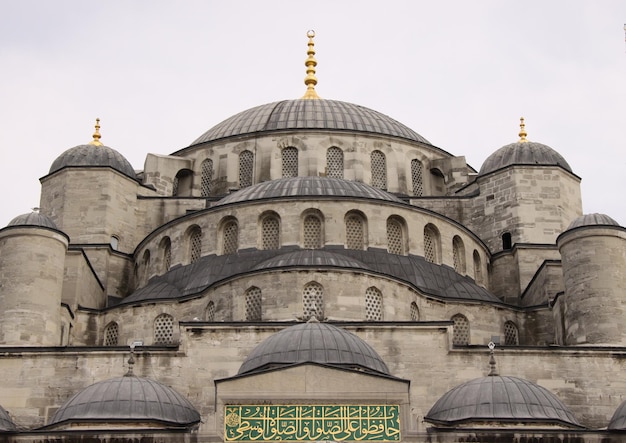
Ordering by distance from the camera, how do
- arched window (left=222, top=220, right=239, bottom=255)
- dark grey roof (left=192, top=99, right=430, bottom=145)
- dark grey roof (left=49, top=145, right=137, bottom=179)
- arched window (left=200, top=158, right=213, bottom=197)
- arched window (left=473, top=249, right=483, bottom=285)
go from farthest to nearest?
dark grey roof (left=192, top=99, right=430, bottom=145)
arched window (left=200, top=158, right=213, bottom=197)
dark grey roof (left=49, top=145, right=137, bottom=179)
arched window (left=473, top=249, right=483, bottom=285)
arched window (left=222, top=220, right=239, bottom=255)

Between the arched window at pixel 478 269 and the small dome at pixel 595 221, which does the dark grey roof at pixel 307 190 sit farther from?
the small dome at pixel 595 221

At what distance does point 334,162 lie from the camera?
44.4 m

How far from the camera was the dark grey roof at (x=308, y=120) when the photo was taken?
45469mm

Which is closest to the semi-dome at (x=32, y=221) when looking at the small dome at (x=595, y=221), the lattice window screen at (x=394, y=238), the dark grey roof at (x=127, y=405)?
the dark grey roof at (x=127, y=405)

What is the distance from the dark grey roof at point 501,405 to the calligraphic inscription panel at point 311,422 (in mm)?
1783

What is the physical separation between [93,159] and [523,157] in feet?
42.5

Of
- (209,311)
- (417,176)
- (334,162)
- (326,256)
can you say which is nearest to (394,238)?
(326,256)

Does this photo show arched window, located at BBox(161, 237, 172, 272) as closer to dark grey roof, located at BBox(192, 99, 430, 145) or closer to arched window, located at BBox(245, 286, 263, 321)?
arched window, located at BBox(245, 286, 263, 321)

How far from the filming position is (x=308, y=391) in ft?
91.5

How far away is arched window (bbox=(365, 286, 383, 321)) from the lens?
33.7 meters

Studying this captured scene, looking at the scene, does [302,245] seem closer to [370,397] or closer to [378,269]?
[378,269]

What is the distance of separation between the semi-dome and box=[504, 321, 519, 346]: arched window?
38.8ft

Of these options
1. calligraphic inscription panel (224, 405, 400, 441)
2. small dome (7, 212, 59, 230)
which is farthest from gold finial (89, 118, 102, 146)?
calligraphic inscription panel (224, 405, 400, 441)

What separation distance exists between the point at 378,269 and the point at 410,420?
8.51 meters
